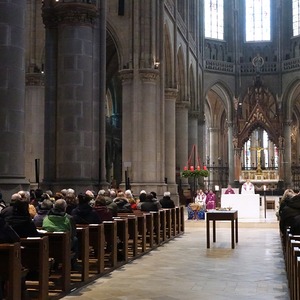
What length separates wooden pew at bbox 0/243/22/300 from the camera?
6.49 m

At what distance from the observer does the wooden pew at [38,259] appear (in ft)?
24.4

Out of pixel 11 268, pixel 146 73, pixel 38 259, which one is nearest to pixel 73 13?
pixel 146 73

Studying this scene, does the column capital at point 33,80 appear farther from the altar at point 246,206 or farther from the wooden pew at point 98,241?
the wooden pew at point 98,241

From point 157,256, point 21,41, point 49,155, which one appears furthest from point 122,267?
point 49,155

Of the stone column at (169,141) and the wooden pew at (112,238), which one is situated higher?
the stone column at (169,141)

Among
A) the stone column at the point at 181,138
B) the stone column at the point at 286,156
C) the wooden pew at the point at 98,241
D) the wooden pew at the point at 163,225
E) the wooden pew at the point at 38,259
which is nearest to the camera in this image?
the wooden pew at the point at 38,259

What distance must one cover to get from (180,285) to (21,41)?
6002mm

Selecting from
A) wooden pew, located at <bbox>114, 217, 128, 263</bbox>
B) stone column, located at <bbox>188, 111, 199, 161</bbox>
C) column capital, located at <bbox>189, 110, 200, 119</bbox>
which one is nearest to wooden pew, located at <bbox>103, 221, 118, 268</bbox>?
wooden pew, located at <bbox>114, 217, 128, 263</bbox>

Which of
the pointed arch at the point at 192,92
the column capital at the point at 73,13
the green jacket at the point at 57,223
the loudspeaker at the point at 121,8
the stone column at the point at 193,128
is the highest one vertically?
the loudspeaker at the point at 121,8

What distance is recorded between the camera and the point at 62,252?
27.8ft

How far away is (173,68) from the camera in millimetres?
36375

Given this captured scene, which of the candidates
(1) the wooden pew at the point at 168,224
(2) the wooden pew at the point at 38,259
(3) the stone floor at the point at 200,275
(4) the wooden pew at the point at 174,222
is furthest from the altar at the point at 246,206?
(2) the wooden pew at the point at 38,259

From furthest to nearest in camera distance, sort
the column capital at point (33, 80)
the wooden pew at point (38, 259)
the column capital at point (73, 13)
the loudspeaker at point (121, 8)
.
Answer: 1. the loudspeaker at point (121, 8)
2. the column capital at point (33, 80)
3. the column capital at point (73, 13)
4. the wooden pew at point (38, 259)

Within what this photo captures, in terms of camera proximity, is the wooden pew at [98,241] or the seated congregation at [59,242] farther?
the wooden pew at [98,241]
